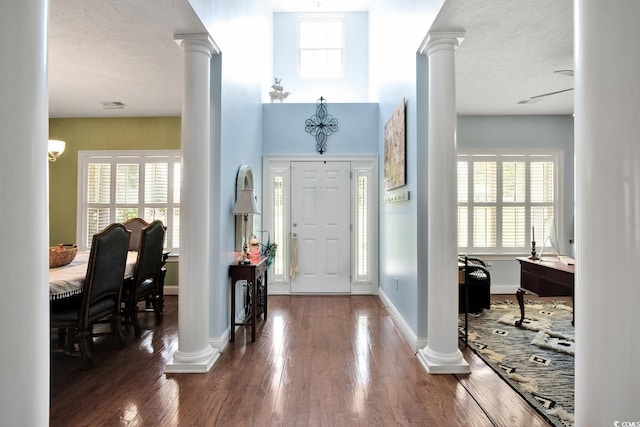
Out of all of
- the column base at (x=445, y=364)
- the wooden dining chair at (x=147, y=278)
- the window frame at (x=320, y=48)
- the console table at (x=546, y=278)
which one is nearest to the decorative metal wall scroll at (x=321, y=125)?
the window frame at (x=320, y=48)

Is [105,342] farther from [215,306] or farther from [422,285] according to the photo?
[422,285]

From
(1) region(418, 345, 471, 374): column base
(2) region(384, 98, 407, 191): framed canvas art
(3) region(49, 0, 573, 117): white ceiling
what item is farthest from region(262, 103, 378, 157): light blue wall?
(1) region(418, 345, 471, 374): column base

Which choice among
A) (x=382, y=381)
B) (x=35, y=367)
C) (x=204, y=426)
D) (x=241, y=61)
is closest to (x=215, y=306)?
(x=204, y=426)

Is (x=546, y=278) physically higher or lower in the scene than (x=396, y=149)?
lower

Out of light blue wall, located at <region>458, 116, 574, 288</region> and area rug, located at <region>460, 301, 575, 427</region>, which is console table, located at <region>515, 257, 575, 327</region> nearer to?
area rug, located at <region>460, 301, 575, 427</region>

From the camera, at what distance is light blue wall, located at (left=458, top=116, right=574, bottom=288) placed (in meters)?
5.30

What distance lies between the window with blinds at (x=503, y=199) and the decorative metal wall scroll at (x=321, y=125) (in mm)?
1983

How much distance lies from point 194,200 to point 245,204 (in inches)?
26.8

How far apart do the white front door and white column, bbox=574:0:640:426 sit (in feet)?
13.9

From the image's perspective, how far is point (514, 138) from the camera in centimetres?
534

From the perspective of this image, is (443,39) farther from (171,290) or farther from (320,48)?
(171,290)

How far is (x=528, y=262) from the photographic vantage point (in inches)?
139

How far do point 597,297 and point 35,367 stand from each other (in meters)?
1.75

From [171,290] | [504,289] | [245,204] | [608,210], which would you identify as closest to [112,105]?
[171,290]
